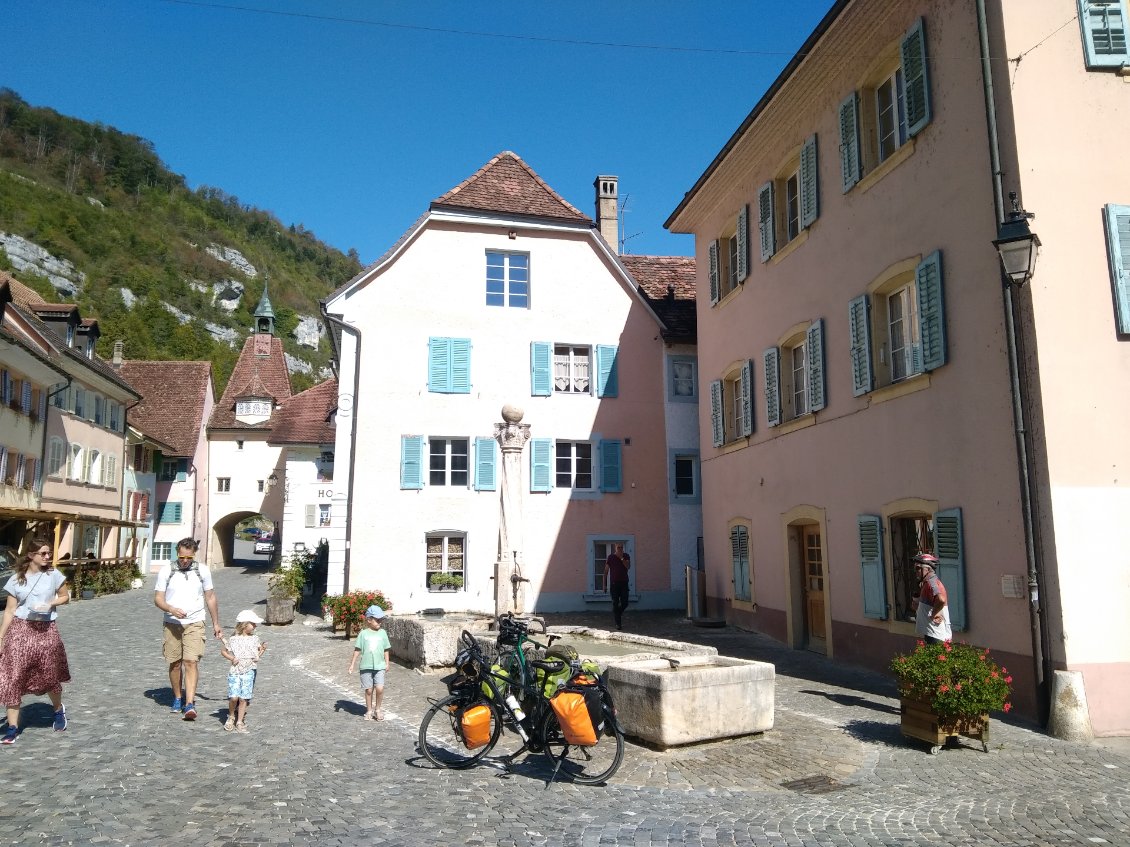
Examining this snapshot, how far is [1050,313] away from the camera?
922 centimetres

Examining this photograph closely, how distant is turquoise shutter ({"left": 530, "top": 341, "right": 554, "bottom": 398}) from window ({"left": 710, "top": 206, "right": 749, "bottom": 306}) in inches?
194

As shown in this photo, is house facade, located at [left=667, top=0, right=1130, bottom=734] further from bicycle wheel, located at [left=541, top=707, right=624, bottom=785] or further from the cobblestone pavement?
bicycle wheel, located at [left=541, top=707, right=624, bottom=785]

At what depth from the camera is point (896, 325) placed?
12.3 m

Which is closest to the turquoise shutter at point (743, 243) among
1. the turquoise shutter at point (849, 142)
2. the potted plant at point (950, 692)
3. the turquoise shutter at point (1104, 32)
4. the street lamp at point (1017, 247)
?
the turquoise shutter at point (849, 142)

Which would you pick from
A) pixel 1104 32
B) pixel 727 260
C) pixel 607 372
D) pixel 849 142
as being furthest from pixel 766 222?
pixel 607 372

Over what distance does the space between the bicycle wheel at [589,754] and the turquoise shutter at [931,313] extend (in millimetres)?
6035

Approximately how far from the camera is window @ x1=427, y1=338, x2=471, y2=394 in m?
21.7

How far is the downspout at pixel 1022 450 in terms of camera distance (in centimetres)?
887

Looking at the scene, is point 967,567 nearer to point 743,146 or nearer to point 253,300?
point 743,146

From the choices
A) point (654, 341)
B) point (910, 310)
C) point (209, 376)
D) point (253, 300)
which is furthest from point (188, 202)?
point (910, 310)

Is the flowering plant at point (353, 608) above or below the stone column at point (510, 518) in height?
below

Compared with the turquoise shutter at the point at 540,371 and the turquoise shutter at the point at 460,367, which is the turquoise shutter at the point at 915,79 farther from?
the turquoise shutter at the point at 460,367

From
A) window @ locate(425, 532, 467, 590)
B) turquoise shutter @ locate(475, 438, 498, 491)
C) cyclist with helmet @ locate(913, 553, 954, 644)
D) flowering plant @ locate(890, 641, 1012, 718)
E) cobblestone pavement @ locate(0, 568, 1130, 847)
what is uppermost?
turquoise shutter @ locate(475, 438, 498, 491)

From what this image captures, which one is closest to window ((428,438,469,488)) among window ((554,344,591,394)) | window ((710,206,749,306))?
window ((554,344,591,394))
